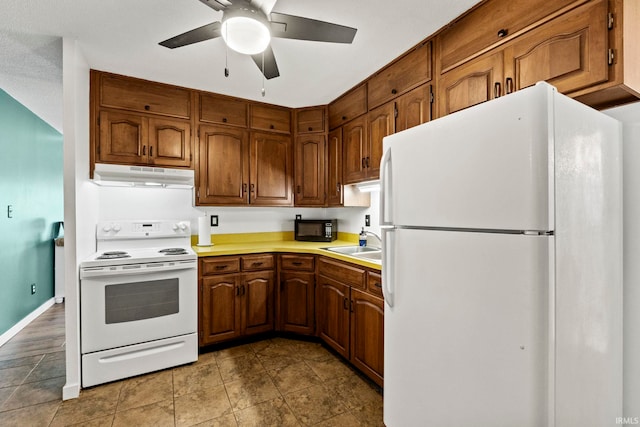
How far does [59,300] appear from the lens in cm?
390

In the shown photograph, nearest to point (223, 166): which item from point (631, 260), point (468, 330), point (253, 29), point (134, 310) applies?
point (134, 310)

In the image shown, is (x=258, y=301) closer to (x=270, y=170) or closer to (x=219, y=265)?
(x=219, y=265)

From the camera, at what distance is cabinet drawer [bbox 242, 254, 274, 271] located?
2.73 m

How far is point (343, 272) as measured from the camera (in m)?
2.37

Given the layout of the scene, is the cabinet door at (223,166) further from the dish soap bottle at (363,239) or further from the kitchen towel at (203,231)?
the dish soap bottle at (363,239)

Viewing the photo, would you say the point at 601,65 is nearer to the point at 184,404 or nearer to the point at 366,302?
the point at 366,302

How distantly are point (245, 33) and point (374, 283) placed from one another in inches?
63.4

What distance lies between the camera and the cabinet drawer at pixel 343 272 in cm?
218

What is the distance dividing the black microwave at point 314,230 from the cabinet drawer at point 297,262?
0.56 m

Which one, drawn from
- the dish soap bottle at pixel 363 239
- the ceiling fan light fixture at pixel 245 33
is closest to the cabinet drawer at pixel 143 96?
the ceiling fan light fixture at pixel 245 33

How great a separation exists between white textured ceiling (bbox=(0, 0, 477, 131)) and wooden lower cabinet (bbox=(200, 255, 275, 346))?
60.9 inches

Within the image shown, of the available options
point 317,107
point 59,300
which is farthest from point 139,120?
point 59,300

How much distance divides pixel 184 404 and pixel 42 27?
249cm

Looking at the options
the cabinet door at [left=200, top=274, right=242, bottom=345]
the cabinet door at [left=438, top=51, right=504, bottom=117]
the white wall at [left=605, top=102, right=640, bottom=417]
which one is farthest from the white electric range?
the white wall at [left=605, top=102, right=640, bottom=417]
